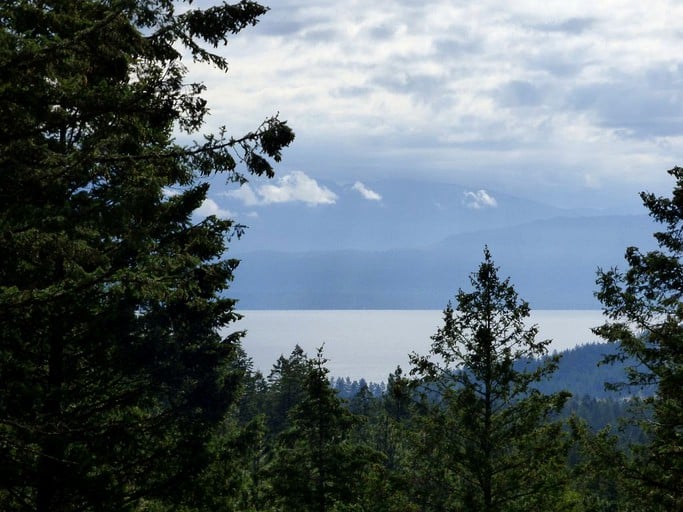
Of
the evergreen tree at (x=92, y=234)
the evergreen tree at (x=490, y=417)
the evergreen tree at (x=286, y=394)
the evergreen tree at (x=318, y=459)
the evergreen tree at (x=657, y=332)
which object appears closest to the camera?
the evergreen tree at (x=92, y=234)

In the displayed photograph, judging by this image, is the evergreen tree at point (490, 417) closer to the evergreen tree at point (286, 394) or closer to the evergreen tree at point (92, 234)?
the evergreen tree at point (92, 234)

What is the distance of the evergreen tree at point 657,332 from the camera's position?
48.5ft

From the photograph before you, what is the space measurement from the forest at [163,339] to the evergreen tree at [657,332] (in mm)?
49

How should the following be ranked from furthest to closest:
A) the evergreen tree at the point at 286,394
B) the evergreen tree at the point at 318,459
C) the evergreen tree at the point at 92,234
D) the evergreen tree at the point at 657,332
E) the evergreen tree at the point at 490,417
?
1. the evergreen tree at the point at 286,394
2. the evergreen tree at the point at 318,459
3. the evergreen tree at the point at 490,417
4. the evergreen tree at the point at 657,332
5. the evergreen tree at the point at 92,234

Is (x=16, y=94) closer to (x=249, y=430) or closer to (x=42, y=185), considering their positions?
(x=42, y=185)

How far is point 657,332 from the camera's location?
50.7 ft

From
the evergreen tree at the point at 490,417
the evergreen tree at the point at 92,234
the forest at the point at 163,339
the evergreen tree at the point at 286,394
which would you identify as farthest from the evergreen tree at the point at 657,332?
the evergreen tree at the point at 286,394

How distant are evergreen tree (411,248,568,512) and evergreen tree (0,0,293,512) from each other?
679 cm

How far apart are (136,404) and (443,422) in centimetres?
794

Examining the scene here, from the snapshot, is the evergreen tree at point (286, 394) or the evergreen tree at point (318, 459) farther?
the evergreen tree at point (286, 394)

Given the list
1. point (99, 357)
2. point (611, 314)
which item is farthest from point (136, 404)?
point (611, 314)

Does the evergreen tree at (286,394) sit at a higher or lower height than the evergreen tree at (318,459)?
higher

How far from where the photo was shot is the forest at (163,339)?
26.9 feet

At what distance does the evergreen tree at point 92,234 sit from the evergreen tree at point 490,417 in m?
6.79
